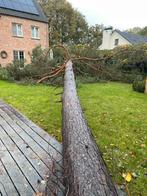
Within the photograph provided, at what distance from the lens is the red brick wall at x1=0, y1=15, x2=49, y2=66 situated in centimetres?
1678

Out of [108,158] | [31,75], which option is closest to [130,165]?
[108,158]

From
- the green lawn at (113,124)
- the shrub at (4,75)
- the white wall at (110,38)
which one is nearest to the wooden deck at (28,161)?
the green lawn at (113,124)

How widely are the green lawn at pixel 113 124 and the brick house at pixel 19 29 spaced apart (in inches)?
Answer: 409

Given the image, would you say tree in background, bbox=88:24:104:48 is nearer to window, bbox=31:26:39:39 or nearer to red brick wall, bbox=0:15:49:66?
red brick wall, bbox=0:15:49:66

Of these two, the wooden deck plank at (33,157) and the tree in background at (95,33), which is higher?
the tree in background at (95,33)

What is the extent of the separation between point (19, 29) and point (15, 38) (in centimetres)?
97

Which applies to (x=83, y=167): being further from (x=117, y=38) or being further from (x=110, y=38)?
Answer: (x=110, y=38)

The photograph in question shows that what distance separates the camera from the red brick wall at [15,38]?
55.1ft

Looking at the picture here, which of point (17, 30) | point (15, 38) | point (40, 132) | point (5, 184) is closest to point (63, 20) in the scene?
point (17, 30)

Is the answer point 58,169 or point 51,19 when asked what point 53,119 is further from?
point 51,19

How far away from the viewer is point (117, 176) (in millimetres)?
2775

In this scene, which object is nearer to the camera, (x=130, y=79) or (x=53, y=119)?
(x=53, y=119)

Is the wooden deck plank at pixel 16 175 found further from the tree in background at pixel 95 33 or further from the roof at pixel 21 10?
the tree in background at pixel 95 33

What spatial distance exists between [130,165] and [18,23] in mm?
17266
